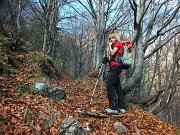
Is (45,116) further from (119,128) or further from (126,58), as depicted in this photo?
(126,58)

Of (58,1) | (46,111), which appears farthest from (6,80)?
(58,1)

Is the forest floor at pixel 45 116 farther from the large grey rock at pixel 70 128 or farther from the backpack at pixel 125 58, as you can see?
the backpack at pixel 125 58

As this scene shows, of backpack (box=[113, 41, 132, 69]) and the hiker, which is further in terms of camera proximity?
backpack (box=[113, 41, 132, 69])

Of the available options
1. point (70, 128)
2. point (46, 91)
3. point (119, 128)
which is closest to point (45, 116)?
point (70, 128)

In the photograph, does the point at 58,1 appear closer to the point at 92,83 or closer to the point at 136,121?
the point at 92,83

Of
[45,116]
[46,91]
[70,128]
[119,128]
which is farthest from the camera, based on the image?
[46,91]

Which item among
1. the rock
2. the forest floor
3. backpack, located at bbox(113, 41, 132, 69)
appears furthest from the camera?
backpack, located at bbox(113, 41, 132, 69)

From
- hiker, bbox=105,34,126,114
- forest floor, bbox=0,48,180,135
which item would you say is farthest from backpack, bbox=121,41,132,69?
forest floor, bbox=0,48,180,135

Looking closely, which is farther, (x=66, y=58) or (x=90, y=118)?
(x=66, y=58)

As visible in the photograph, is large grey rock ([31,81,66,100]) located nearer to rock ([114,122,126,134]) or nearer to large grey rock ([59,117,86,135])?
large grey rock ([59,117,86,135])

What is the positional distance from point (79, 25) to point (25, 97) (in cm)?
2502

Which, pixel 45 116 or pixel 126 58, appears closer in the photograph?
pixel 45 116

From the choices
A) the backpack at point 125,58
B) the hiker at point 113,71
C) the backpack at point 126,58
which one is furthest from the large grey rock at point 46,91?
the backpack at point 126,58

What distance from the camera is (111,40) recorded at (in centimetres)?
510
